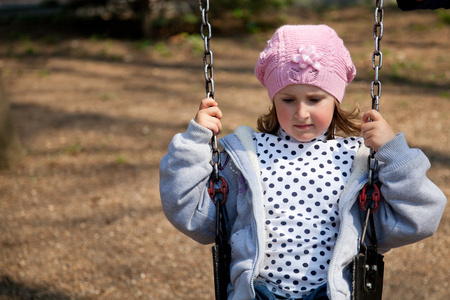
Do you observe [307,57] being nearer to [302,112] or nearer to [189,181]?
[302,112]

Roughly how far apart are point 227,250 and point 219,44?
7.68 meters

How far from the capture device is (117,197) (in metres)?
4.87

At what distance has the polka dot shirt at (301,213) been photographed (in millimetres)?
2113

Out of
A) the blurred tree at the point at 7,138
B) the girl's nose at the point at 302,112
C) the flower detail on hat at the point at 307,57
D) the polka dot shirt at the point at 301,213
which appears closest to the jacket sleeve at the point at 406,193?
the polka dot shirt at the point at 301,213

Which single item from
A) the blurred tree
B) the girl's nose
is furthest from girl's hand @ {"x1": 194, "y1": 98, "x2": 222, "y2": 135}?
the blurred tree

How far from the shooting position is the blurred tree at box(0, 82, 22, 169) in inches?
202

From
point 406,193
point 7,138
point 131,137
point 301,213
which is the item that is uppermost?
point 406,193

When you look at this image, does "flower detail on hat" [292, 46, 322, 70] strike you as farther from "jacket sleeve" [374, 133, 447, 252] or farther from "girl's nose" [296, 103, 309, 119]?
"jacket sleeve" [374, 133, 447, 252]

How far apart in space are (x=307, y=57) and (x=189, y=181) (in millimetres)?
663

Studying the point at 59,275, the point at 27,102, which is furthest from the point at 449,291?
the point at 27,102

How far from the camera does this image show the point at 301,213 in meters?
2.15

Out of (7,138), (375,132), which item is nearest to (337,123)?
(375,132)

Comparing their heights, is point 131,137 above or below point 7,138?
below

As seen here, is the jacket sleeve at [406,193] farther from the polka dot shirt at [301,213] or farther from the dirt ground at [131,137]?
the dirt ground at [131,137]
